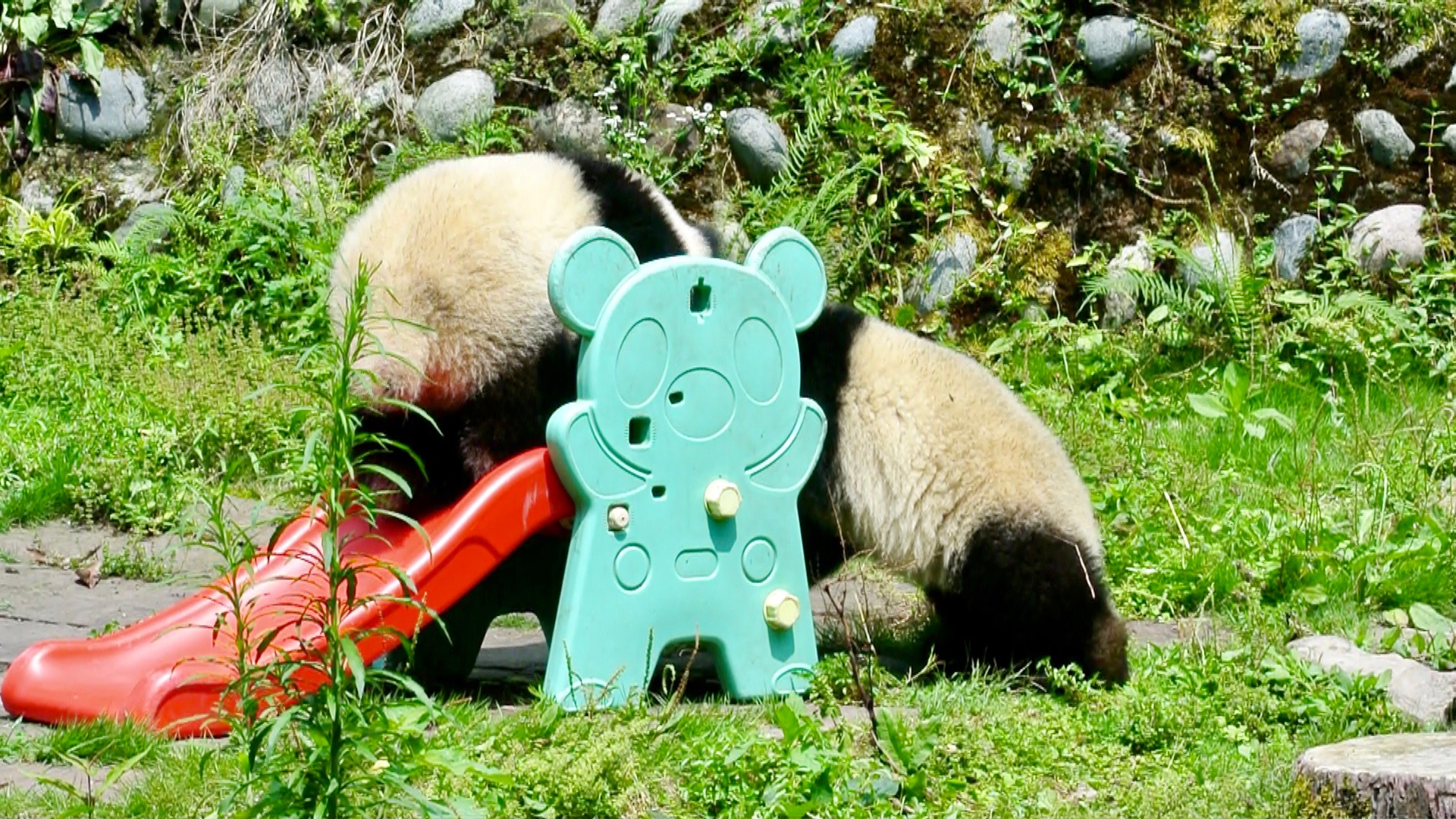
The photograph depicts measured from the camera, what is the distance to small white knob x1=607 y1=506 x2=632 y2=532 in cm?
421

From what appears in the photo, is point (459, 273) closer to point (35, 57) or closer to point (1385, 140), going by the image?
point (1385, 140)

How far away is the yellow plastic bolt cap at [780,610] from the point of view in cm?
447

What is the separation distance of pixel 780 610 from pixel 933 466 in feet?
2.12

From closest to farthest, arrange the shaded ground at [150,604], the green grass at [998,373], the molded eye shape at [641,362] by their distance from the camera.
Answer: the green grass at [998,373] < the molded eye shape at [641,362] < the shaded ground at [150,604]

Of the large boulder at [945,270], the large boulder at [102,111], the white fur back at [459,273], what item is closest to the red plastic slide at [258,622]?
the white fur back at [459,273]

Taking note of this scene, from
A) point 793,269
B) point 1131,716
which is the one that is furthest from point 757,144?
point 1131,716

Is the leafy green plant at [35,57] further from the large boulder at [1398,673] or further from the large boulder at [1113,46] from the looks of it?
the large boulder at [1398,673]

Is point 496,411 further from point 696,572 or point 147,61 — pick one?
point 147,61

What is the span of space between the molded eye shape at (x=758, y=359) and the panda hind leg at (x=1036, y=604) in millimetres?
757

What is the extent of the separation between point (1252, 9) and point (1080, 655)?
4523mm

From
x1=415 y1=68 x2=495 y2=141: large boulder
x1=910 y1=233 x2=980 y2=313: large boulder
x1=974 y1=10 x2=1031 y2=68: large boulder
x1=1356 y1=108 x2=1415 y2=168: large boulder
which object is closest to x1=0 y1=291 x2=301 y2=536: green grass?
x1=415 y1=68 x2=495 y2=141: large boulder

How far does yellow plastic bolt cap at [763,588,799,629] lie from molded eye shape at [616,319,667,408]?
0.69 m

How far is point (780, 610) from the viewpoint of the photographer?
4.47 m

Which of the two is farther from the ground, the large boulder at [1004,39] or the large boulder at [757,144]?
the large boulder at [1004,39]
